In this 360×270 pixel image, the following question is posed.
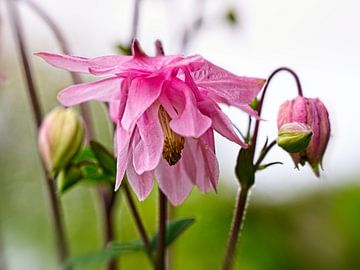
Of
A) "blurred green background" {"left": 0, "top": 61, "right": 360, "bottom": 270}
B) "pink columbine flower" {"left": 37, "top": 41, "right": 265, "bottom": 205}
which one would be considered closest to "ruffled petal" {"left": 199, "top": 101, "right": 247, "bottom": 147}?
"pink columbine flower" {"left": 37, "top": 41, "right": 265, "bottom": 205}

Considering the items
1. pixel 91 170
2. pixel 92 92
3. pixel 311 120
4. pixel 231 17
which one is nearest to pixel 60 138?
pixel 91 170

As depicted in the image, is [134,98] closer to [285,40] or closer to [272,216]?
[272,216]

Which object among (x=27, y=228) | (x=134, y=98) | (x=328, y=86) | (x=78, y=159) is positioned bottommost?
(x=27, y=228)

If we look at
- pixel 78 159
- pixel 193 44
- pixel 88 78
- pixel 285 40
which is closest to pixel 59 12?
pixel 88 78

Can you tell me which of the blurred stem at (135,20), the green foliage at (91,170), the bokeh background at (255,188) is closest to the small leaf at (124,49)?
the blurred stem at (135,20)

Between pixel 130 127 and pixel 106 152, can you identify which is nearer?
pixel 130 127

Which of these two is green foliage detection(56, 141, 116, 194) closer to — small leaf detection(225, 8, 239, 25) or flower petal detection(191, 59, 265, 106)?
flower petal detection(191, 59, 265, 106)

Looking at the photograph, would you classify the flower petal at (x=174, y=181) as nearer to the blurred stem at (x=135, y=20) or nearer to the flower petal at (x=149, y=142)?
the flower petal at (x=149, y=142)

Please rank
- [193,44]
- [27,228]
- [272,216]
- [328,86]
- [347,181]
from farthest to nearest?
[27,228] < [347,181] < [272,216] < [328,86] < [193,44]
